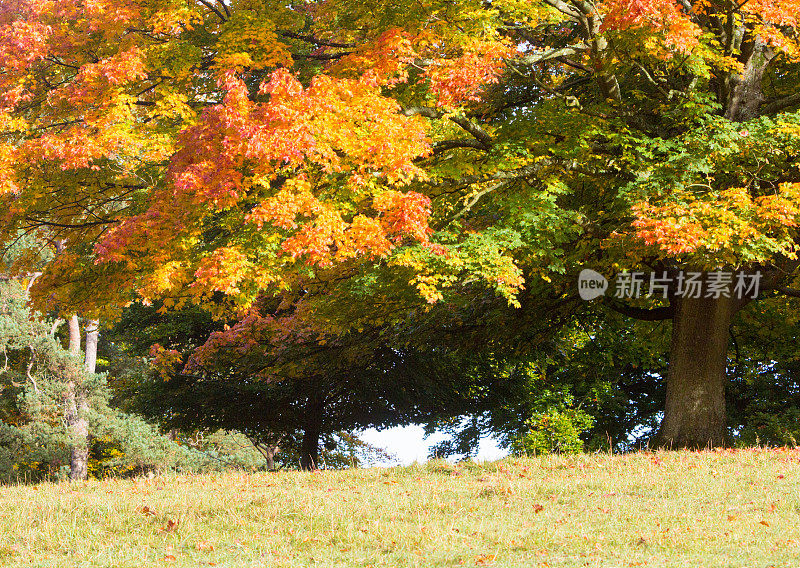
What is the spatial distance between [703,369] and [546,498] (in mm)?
5910

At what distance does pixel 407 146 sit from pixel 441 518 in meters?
5.01

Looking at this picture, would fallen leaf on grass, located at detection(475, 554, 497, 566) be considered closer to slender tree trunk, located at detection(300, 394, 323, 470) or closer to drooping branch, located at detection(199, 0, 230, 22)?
drooping branch, located at detection(199, 0, 230, 22)

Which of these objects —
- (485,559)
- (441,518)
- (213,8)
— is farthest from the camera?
(213,8)

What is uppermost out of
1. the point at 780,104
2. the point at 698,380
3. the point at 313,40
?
the point at 313,40

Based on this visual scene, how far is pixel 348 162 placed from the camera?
12.0 m

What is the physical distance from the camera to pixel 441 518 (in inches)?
372

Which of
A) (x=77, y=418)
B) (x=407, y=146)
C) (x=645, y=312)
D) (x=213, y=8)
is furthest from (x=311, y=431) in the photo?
(x=407, y=146)

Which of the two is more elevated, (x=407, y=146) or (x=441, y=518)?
(x=407, y=146)

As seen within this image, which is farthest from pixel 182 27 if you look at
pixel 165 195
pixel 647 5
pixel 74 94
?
pixel 647 5

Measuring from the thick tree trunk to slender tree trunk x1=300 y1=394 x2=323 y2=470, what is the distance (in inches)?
457

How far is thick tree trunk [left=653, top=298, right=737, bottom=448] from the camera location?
14.9 meters

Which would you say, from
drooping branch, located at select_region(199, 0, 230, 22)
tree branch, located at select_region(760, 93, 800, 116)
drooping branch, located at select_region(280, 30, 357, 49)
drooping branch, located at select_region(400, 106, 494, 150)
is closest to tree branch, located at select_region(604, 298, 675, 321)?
tree branch, located at select_region(760, 93, 800, 116)

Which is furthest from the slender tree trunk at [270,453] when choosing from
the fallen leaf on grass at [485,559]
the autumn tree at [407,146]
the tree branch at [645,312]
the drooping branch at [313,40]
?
the fallen leaf on grass at [485,559]

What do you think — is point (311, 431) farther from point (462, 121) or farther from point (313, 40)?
point (462, 121)
